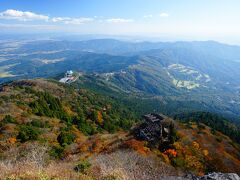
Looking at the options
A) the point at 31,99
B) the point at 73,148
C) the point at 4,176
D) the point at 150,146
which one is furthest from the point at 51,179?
the point at 31,99

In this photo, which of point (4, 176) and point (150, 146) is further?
point (150, 146)

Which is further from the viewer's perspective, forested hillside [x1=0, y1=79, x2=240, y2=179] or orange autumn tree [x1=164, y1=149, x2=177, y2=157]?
orange autumn tree [x1=164, y1=149, x2=177, y2=157]

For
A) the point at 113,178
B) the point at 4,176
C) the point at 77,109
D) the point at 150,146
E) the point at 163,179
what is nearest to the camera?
the point at 4,176

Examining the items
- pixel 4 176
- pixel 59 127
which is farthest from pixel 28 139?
pixel 4 176

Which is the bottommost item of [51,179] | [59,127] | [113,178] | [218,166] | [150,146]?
[59,127]

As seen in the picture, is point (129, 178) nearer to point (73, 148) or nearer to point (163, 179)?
point (163, 179)

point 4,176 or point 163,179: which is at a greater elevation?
point 4,176

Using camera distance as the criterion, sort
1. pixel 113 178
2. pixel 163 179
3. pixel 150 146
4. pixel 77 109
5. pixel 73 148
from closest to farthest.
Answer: pixel 113 178 → pixel 163 179 → pixel 150 146 → pixel 73 148 → pixel 77 109

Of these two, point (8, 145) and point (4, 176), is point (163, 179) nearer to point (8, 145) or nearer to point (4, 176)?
point (4, 176)

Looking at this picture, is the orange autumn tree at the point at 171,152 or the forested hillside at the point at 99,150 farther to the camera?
the orange autumn tree at the point at 171,152
